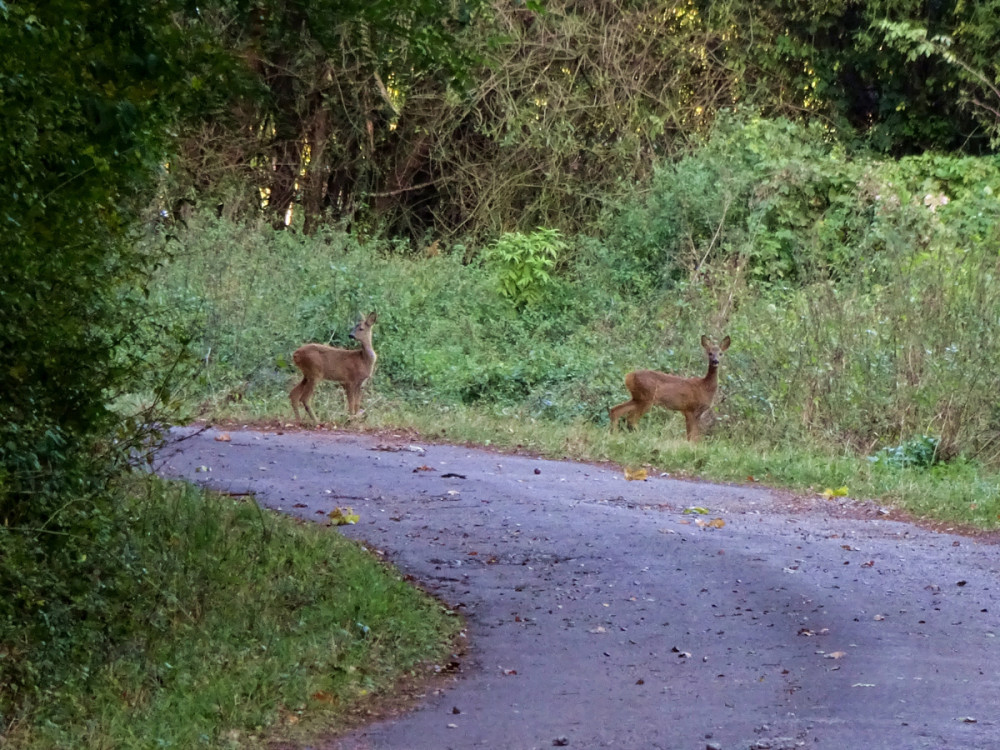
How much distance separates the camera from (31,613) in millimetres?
6117

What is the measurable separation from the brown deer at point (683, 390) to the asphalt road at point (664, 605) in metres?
3.25

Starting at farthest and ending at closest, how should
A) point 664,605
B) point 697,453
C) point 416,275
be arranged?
1. point 416,275
2. point 697,453
3. point 664,605

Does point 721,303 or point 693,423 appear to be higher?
point 721,303

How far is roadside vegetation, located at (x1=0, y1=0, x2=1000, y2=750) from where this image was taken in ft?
20.6

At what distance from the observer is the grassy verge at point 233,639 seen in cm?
582

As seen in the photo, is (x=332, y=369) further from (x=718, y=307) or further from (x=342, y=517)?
(x=342, y=517)

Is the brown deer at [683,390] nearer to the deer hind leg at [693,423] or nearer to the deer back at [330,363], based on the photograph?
the deer hind leg at [693,423]

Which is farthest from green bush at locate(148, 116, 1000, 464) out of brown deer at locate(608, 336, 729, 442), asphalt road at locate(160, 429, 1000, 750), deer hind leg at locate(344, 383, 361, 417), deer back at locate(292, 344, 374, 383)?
asphalt road at locate(160, 429, 1000, 750)

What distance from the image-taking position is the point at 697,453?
1477cm

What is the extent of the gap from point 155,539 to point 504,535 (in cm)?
293

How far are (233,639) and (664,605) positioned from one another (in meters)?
2.66

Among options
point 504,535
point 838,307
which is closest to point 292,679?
point 504,535

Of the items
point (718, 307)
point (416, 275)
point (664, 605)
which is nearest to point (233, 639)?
point (664, 605)

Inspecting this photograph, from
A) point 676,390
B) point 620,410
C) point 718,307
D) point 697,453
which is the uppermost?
point 718,307
